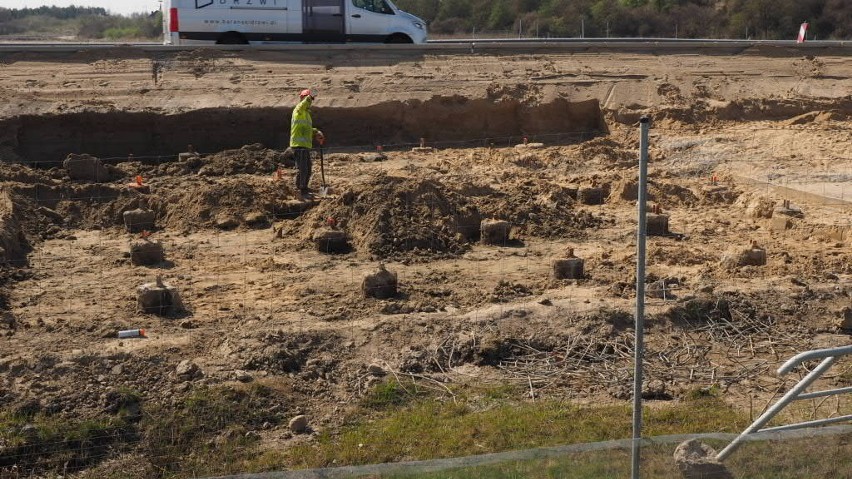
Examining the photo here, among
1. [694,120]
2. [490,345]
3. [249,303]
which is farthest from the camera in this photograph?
[694,120]

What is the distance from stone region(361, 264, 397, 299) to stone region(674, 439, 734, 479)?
4791mm

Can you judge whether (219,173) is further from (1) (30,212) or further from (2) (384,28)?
(2) (384,28)

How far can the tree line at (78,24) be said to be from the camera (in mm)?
45984

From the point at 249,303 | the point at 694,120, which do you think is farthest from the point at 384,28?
the point at 249,303

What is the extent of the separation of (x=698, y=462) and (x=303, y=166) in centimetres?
938

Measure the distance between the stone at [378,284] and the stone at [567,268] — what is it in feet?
5.43

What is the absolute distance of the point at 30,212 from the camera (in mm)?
13625

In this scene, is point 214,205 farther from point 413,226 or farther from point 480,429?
point 480,429

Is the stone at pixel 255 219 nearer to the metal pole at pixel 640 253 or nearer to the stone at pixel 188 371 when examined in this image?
the stone at pixel 188 371

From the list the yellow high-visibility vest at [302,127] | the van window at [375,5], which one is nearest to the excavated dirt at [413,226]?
the yellow high-visibility vest at [302,127]

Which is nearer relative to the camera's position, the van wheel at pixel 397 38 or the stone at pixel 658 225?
the stone at pixel 658 225

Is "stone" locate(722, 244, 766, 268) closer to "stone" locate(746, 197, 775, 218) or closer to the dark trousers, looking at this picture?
"stone" locate(746, 197, 775, 218)

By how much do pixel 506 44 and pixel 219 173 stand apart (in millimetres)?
7104

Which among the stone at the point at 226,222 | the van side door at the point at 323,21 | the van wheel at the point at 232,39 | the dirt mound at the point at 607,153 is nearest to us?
the stone at the point at 226,222
